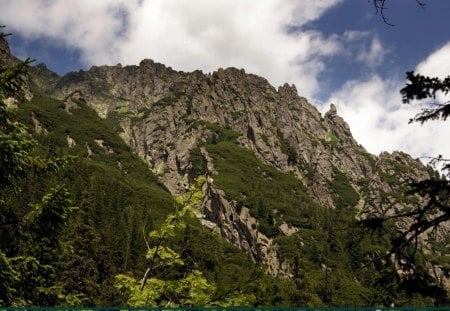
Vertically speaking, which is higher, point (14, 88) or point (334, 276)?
point (334, 276)

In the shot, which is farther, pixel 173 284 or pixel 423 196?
pixel 173 284

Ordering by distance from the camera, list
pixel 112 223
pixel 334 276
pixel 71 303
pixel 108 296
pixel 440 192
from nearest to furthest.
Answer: pixel 440 192, pixel 71 303, pixel 108 296, pixel 112 223, pixel 334 276

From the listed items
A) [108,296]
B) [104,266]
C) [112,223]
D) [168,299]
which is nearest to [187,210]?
[168,299]

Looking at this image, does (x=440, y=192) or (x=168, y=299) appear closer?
(x=440, y=192)

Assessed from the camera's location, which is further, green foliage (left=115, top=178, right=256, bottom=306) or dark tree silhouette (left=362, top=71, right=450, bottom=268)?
green foliage (left=115, top=178, right=256, bottom=306)

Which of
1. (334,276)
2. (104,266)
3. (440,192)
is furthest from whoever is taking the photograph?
(334,276)

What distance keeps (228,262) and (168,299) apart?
168819 millimetres

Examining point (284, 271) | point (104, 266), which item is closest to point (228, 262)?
point (284, 271)

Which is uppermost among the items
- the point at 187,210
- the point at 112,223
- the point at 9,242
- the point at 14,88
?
the point at 112,223

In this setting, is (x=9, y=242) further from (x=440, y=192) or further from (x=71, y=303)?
(x=440, y=192)

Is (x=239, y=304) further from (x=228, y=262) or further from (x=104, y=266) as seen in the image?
(x=228, y=262)

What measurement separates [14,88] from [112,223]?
16608 centimetres

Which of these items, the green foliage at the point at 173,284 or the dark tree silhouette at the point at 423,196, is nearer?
the dark tree silhouette at the point at 423,196

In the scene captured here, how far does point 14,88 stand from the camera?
15.2 meters
